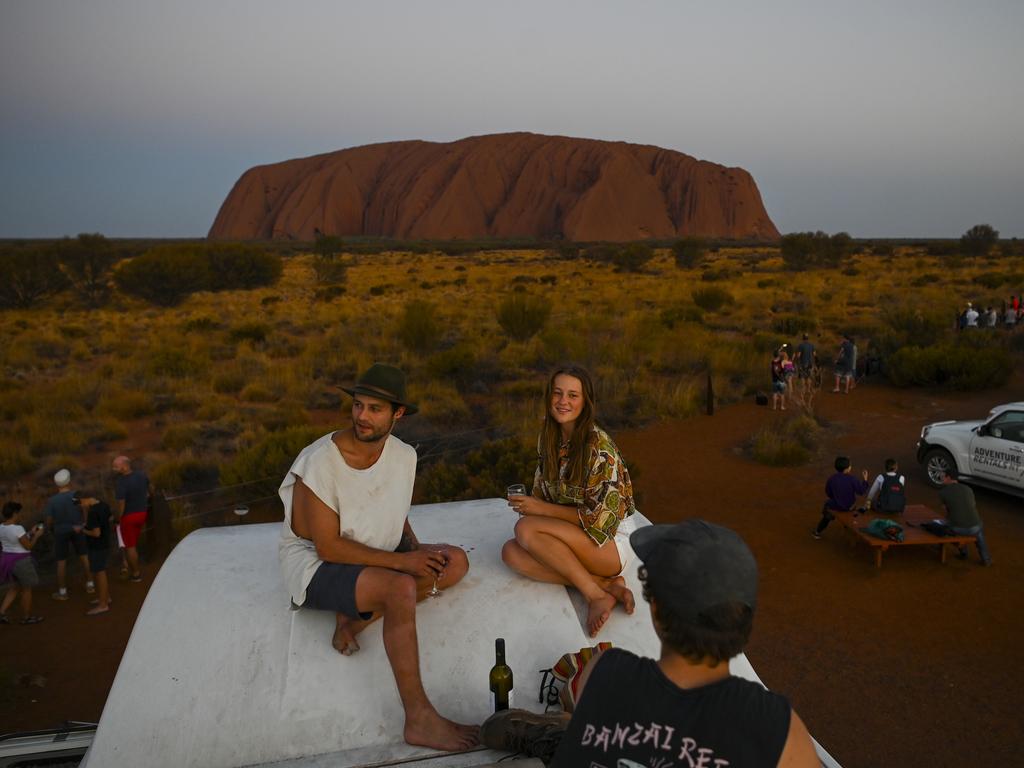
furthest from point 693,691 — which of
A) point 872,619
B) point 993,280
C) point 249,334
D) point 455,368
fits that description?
point 993,280

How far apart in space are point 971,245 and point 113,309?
55.6 metres

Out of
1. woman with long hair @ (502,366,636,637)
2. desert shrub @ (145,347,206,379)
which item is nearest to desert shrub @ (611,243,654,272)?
desert shrub @ (145,347,206,379)

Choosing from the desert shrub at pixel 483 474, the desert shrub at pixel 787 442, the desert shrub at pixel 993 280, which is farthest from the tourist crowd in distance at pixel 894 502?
the desert shrub at pixel 993 280

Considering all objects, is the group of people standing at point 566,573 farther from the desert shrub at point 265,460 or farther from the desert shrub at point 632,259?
the desert shrub at point 632,259

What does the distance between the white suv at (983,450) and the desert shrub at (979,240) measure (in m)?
52.6

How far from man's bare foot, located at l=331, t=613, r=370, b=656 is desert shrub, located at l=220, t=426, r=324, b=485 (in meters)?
6.54

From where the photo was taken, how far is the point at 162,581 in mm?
3469

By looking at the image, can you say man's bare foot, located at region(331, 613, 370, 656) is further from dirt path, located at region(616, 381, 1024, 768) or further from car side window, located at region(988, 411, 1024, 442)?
car side window, located at region(988, 411, 1024, 442)

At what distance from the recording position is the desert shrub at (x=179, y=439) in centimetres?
1164

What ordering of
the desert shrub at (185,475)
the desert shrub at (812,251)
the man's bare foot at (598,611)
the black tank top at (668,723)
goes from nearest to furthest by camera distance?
the black tank top at (668,723) → the man's bare foot at (598,611) → the desert shrub at (185,475) → the desert shrub at (812,251)

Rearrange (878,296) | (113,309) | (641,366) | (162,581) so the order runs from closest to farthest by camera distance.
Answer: (162,581)
(641,366)
(878,296)
(113,309)

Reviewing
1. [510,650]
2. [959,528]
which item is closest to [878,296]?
[959,528]

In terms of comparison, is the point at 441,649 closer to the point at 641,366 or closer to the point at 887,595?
the point at 887,595

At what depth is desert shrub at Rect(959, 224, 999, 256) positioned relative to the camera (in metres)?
52.6
